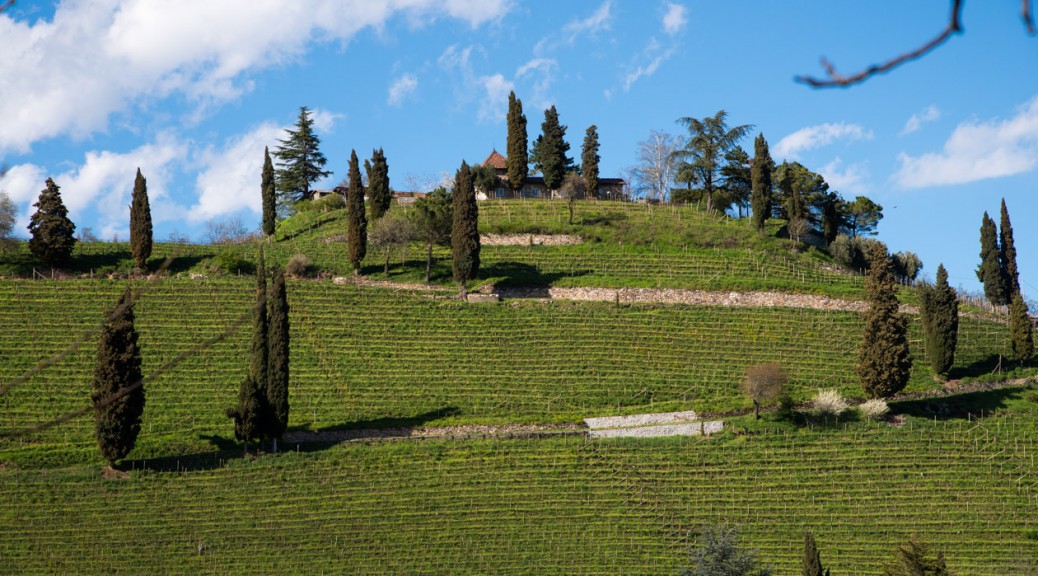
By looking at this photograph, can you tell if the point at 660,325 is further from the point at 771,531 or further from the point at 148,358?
the point at 148,358

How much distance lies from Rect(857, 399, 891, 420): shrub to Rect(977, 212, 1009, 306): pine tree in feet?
87.2

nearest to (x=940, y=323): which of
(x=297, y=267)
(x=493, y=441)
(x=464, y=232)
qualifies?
(x=493, y=441)

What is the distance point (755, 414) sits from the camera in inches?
2056

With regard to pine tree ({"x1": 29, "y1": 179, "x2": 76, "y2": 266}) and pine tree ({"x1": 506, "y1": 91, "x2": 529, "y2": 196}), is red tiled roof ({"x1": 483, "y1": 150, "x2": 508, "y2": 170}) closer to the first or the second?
pine tree ({"x1": 506, "y1": 91, "x2": 529, "y2": 196})

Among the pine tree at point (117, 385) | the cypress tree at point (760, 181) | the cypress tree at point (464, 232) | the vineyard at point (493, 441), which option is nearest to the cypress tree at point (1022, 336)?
the vineyard at point (493, 441)

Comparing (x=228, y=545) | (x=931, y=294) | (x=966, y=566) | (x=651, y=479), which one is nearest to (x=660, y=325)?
(x=931, y=294)

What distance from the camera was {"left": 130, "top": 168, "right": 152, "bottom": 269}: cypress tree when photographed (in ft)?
220

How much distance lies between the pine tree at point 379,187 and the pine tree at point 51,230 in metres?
19.4

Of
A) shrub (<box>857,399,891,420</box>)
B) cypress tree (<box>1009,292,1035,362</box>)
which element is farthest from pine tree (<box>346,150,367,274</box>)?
cypress tree (<box>1009,292,1035,362</box>)

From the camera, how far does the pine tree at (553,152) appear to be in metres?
88.1

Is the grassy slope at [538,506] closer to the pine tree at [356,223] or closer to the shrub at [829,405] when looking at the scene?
the shrub at [829,405]

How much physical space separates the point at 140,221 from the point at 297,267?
921 centimetres

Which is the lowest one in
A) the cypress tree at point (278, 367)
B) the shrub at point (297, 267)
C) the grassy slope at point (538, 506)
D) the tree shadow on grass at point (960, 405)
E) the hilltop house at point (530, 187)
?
the grassy slope at point (538, 506)

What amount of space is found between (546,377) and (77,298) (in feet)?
86.6
